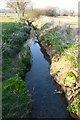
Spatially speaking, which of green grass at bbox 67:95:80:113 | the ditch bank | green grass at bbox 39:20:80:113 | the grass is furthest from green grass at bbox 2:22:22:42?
the grass

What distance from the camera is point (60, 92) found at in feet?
54.0

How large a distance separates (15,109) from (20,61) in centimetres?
830

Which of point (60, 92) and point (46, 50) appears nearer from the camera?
point (60, 92)

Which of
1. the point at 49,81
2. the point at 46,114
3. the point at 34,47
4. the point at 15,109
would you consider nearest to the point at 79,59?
the point at 49,81

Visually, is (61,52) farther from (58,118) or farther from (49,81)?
(58,118)

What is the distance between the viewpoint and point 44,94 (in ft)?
53.0

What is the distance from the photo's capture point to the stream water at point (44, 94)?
13.8 m

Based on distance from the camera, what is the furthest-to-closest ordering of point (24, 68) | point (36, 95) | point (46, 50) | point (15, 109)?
1. point (46, 50)
2. point (24, 68)
3. point (36, 95)
4. point (15, 109)

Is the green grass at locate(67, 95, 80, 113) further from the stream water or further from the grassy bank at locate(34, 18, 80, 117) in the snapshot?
the stream water

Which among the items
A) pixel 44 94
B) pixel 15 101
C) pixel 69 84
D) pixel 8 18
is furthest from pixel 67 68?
pixel 8 18

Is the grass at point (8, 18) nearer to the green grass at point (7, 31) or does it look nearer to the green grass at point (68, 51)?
the green grass at point (7, 31)

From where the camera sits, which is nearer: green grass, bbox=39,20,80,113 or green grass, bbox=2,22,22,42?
green grass, bbox=39,20,80,113

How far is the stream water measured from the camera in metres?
13.8

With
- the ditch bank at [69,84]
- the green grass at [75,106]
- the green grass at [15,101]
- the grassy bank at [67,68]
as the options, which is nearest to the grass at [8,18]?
the grassy bank at [67,68]
